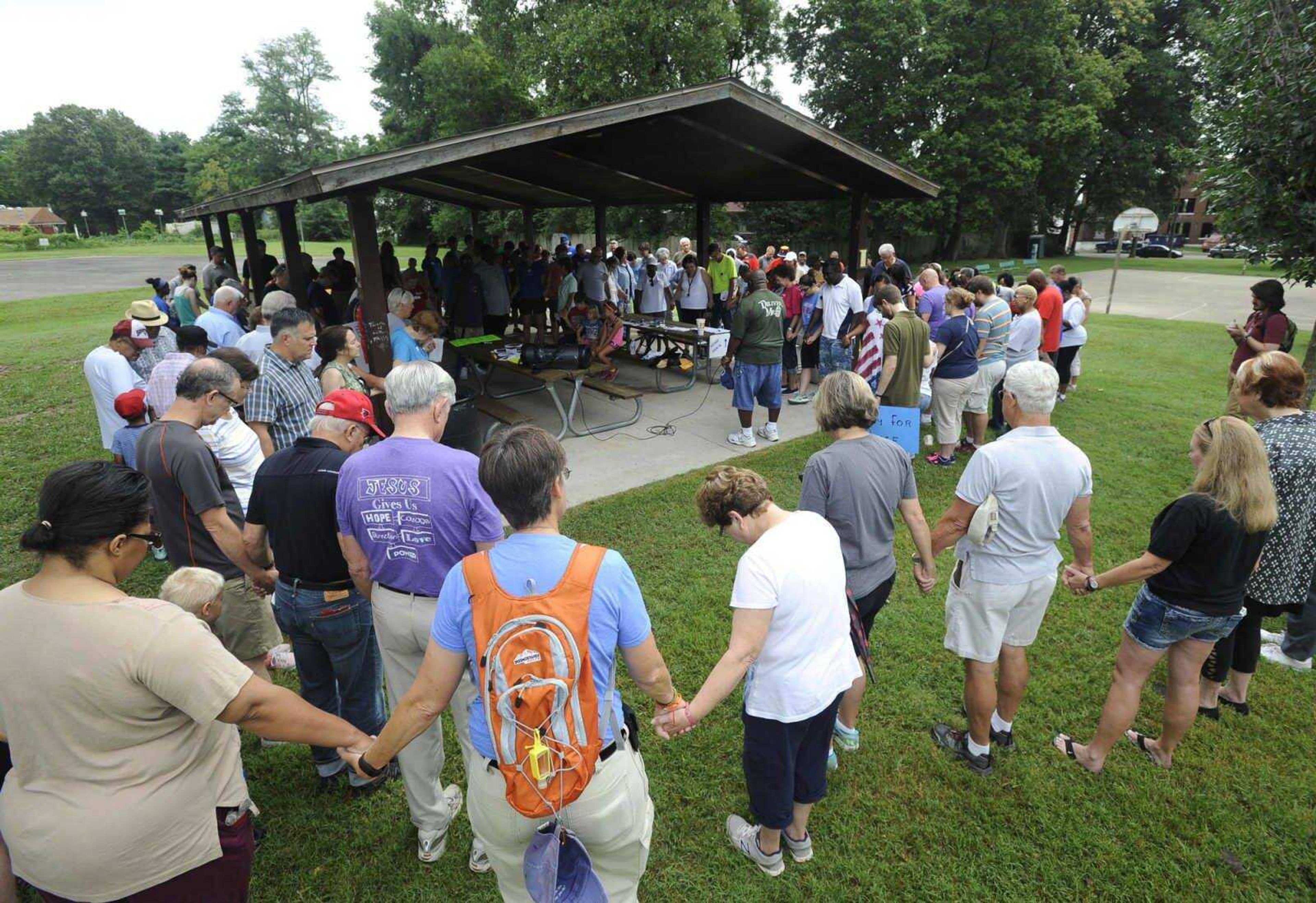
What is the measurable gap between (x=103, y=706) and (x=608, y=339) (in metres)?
7.86

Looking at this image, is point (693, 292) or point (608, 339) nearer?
point (608, 339)

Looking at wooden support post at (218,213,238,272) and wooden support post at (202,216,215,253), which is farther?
wooden support post at (202,216,215,253)

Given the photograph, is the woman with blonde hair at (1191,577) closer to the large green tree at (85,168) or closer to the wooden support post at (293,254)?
the wooden support post at (293,254)

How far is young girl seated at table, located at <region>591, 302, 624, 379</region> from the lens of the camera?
897 cm

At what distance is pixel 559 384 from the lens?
1023 cm

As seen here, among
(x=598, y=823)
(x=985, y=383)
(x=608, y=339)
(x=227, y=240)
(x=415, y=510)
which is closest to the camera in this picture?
A: (x=598, y=823)

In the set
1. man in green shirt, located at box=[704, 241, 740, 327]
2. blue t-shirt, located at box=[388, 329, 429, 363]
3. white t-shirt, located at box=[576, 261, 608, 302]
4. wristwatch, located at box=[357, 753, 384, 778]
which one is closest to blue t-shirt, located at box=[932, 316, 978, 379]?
blue t-shirt, located at box=[388, 329, 429, 363]

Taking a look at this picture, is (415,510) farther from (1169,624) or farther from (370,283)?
(370,283)

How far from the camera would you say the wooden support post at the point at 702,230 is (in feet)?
41.1

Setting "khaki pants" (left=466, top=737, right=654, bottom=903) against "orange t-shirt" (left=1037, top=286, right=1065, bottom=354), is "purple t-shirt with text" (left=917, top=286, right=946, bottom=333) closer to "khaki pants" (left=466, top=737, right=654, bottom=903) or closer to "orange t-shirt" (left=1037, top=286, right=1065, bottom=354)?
"orange t-shirt" (left=1037, top=286, right=1065, bottom=354)

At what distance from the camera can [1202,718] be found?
352 cm

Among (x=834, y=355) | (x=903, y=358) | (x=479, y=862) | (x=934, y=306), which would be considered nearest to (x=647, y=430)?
(x=834, y=355)

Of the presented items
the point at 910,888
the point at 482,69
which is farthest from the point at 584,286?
the point at 482,69

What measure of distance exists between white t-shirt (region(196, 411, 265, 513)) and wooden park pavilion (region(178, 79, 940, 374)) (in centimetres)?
273
